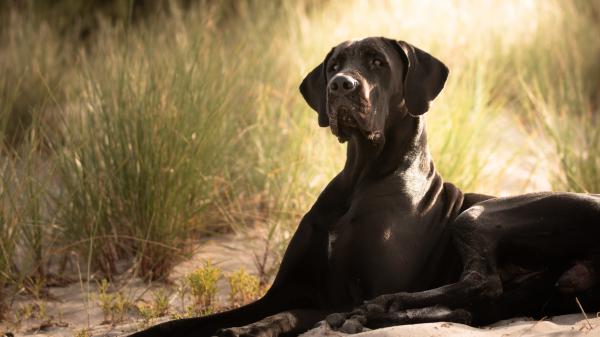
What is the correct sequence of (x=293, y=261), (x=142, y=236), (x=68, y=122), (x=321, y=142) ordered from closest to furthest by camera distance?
(x=293, y=261), (x=142, y=236), (x=68, y=122), (x=321, y=142)

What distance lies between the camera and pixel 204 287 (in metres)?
4.59

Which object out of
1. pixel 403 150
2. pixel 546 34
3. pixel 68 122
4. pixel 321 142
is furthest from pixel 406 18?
pixel 403 150

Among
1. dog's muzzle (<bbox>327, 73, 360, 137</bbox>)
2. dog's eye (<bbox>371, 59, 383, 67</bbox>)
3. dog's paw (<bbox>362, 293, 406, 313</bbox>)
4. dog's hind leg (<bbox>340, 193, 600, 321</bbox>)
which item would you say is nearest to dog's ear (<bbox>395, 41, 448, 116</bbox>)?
dog's eye (<bbox>371, 59, 383, 67</bbox>)

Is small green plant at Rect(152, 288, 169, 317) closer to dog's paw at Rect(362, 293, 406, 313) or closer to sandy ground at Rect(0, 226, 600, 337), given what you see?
sandy ground at Rect(0, 226, 600, 337)

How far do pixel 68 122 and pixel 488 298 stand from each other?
2.95 meters

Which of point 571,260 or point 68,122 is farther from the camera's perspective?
point 68,122

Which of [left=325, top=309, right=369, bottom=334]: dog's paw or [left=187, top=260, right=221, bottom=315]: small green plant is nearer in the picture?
[left=325, top=309, right=369, bottom=334]: dog's paw

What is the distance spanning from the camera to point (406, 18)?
9594 mm

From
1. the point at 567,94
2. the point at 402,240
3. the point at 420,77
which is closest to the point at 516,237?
the point at 402,240

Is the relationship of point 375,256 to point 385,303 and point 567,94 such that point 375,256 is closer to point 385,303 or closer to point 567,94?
point 385,303

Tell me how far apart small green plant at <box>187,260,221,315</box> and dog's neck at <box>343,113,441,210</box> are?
925mm

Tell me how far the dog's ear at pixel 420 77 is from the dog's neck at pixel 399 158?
82 mm

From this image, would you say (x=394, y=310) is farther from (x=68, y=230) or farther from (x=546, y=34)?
(x=546, y=34)

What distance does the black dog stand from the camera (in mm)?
3787
